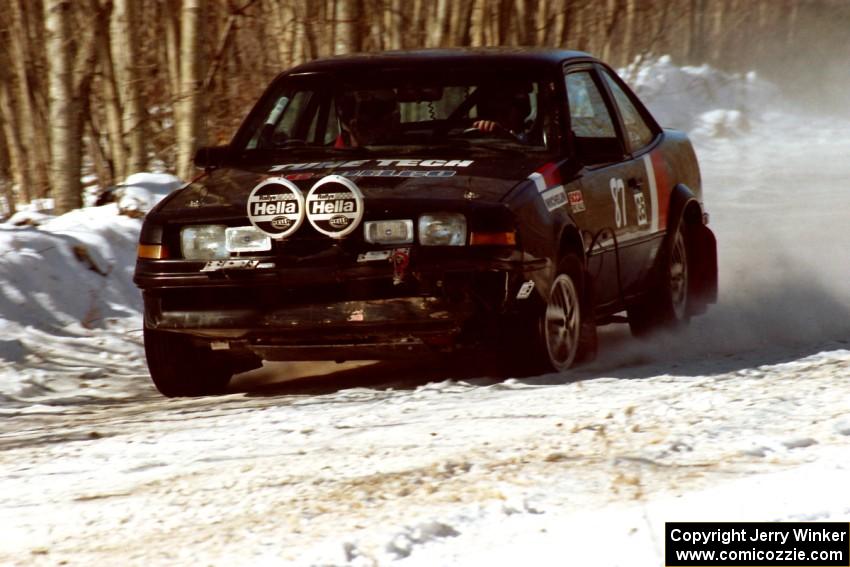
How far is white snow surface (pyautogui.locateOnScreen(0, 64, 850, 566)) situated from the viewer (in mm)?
4215

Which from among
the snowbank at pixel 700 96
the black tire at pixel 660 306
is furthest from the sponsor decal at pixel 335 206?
the snowbank at pixel 700 96

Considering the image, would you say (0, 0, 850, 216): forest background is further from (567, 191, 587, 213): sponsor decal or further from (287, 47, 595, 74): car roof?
(567, 191, 587, 213): sponsor decal

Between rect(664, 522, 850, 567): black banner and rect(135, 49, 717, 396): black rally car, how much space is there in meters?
2.33

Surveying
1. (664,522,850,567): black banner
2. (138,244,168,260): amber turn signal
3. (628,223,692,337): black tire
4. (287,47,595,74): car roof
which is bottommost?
(628,223,692,337): black tire

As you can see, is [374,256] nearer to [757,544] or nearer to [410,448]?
[410,448]

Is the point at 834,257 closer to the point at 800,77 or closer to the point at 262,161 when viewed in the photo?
the point at 262,161

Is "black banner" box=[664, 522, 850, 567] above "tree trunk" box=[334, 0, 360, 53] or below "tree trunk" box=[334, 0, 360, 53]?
above

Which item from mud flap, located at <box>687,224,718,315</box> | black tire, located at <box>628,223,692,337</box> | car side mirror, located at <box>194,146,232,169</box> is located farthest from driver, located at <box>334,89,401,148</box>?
mud flap, located at <box>687,224,718,315</box>

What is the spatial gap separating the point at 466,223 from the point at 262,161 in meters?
1.42

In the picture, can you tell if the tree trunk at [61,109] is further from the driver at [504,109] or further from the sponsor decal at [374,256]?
the sponsor decal at [374,256]

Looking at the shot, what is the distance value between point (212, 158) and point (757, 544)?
4.07 metres

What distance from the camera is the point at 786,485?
4.51 m

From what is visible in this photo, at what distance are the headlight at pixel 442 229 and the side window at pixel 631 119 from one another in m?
2.11

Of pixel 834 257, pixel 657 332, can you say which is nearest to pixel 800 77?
pixel 834 257
